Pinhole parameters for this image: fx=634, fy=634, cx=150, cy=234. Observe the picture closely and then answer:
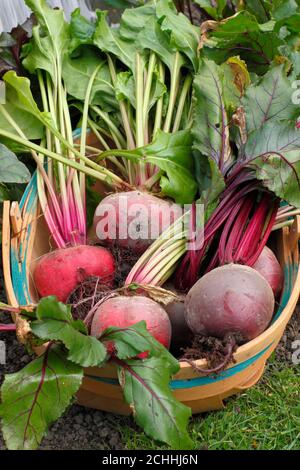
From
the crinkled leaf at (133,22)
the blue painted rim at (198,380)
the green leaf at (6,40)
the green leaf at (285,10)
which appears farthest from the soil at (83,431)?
the green leaf at (285,10)

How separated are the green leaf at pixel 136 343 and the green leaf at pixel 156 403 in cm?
2

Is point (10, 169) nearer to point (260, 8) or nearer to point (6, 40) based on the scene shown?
point (6, 40)

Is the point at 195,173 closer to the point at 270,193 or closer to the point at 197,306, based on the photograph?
the point at 270,193

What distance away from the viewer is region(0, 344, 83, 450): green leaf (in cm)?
135

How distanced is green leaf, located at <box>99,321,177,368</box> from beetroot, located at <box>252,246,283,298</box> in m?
0.48

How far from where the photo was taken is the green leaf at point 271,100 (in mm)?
1759

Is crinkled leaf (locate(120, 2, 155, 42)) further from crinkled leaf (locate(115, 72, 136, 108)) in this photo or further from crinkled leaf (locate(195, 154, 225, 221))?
crinkled leaf (locate(195, 154, 225, 221))

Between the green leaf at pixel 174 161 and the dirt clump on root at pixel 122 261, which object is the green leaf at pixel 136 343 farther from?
the green leaf at pixel 174 161

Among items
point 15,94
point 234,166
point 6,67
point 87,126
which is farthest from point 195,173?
point 6,67

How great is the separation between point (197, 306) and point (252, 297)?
0.14 meters

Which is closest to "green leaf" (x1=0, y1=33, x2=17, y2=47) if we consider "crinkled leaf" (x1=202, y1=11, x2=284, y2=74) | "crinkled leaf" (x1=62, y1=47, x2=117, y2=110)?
"crinkled leaf" (x1=62, y1=47, x2=117, y2=110)

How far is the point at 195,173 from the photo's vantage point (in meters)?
1.93

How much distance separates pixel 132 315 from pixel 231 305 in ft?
Result: 0.81

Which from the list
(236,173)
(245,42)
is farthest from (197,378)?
(245,42)
